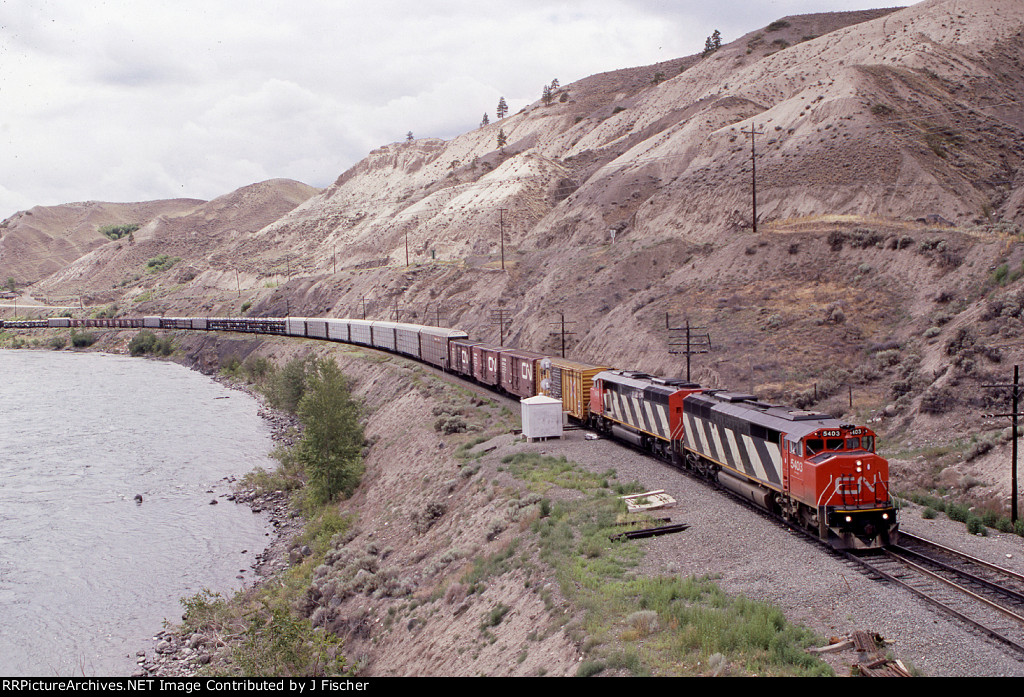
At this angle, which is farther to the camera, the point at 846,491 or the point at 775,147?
the point at 775,147

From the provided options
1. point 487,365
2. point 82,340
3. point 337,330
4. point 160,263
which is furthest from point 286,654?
point 160,263

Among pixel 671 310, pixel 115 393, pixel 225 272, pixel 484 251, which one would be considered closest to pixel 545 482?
pixel 671 310

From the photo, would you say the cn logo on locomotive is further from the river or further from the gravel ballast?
the river

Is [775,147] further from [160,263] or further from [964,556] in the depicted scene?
[160,263]

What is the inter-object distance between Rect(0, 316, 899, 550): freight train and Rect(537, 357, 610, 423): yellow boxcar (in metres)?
0.05

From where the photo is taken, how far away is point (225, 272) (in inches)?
6216

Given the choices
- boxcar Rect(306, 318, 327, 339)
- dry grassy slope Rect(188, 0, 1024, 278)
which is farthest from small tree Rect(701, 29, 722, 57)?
boxcar Rect(306, 318, 327, 339)

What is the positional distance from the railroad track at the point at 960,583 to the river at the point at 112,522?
21223 millimetres

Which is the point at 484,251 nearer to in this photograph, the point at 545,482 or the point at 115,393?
the point at 115,393

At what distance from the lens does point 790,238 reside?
53375 mm

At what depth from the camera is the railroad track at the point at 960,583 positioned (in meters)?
12.2

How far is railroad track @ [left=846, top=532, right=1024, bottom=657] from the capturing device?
12.2 metres

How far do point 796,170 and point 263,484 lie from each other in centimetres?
5453

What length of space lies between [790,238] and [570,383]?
2817 centimetres
